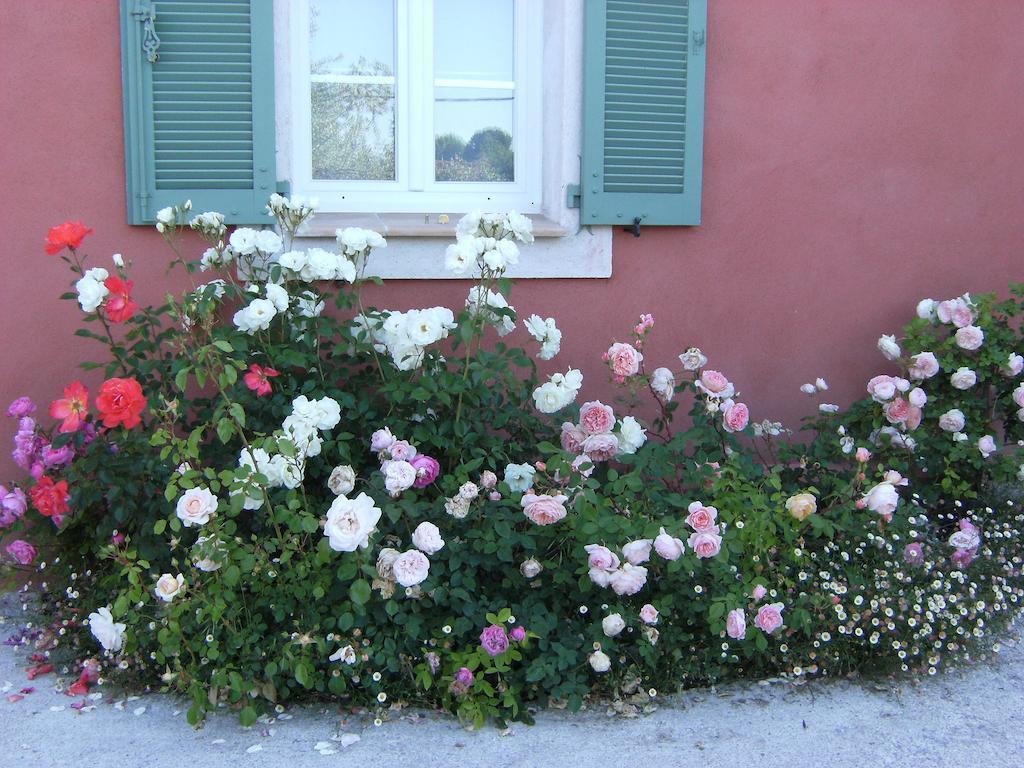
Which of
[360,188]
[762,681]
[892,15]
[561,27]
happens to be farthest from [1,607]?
[892,15]

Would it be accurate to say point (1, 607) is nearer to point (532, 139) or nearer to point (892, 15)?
point (532, 139)

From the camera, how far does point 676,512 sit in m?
3.08

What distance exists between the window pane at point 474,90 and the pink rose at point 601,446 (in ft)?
3.97

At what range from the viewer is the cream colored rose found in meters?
2.95

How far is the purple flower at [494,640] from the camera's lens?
8.50 ft

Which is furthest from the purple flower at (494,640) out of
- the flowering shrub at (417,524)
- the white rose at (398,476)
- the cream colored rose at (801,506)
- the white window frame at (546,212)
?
the white window frame at (546,212)

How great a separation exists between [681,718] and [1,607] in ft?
7.33

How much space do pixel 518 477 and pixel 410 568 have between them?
0.53 meters

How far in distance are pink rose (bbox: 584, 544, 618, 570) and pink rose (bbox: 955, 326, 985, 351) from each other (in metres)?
1.80

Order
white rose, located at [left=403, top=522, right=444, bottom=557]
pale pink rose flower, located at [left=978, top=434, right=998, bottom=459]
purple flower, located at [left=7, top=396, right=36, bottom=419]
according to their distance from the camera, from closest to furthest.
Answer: white rose, located at [left=403, top=522, right=444, bottom=557] < purple flower, located at [left=7, top=396, right=36, bottom=419] < pale pink rose flower, located at [left=978, top=434, right=998, bottom=459]

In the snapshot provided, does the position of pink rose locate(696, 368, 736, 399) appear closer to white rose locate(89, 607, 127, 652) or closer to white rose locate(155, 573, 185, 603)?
white rose locate(155, 573, 185, 603)

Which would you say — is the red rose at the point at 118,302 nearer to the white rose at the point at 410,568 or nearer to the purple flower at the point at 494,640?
the white rose at the point at 410,568

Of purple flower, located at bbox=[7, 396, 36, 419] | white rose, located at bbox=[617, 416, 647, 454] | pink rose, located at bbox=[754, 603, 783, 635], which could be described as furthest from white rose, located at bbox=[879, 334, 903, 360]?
purple flower, located at bbox=[7, 396, 36, 419]

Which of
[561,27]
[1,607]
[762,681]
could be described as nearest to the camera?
[762,681]
